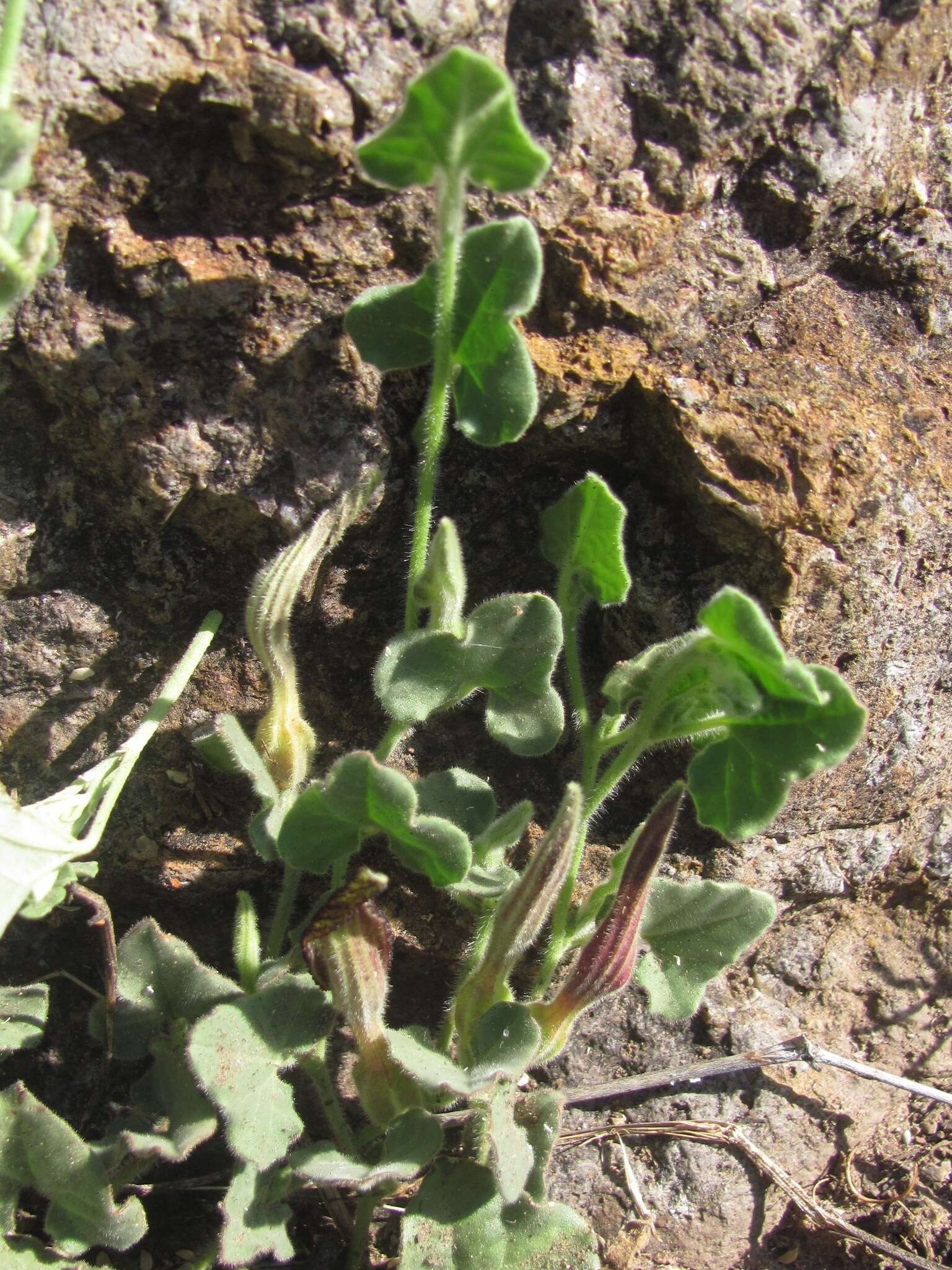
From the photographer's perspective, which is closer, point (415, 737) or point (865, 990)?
point (415, 737)

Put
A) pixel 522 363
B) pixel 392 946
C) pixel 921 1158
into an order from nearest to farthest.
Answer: pixel 522 363, pixel 392 946, pixel 921 1158

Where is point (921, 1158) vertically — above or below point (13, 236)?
below

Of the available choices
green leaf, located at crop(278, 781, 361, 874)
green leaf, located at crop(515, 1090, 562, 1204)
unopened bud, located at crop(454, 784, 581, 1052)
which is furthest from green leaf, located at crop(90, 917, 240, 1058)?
green leaf, located at crop(515, 1090, 562, 1204)

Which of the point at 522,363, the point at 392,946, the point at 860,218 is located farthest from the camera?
the point at 392,946

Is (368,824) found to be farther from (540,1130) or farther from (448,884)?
(540,1130)

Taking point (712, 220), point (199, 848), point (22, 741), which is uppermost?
point (712, 220)

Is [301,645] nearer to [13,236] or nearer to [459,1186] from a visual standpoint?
[13,236]

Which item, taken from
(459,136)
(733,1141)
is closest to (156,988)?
(733,1141)

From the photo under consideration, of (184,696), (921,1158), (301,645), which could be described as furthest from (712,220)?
(921,1158)
